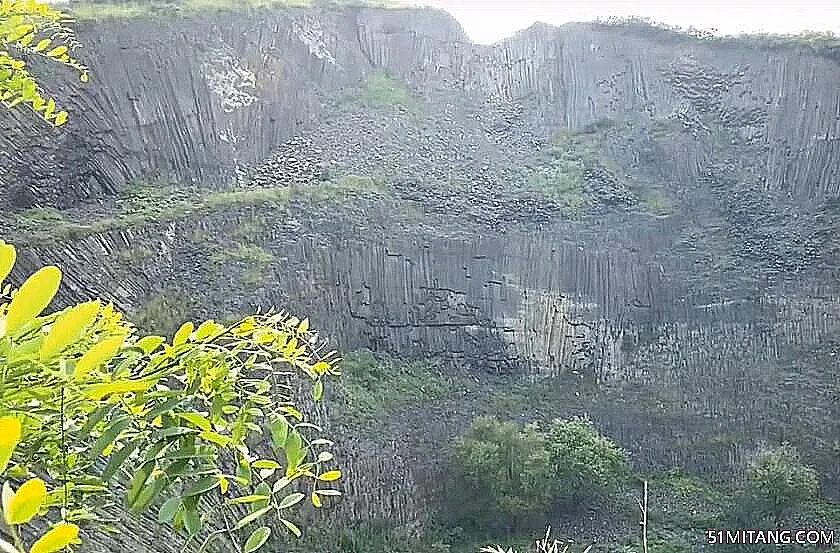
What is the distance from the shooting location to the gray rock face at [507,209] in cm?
1040

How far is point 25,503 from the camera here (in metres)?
0.61

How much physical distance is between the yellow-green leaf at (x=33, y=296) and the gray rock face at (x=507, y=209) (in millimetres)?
8392

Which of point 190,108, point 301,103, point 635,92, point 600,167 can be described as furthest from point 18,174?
point 635,92

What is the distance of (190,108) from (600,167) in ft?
21.0

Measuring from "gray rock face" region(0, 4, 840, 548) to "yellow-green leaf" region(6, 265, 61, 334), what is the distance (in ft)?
27.5

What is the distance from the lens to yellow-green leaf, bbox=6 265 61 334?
2.20 ft

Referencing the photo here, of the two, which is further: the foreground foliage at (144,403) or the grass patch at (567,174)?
the grass patch at (567,174)

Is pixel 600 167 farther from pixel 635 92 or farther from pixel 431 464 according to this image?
pixel 431 464

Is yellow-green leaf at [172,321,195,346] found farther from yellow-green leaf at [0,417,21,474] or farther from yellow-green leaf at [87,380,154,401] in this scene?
yellow-green leaf at [0,417,21,474]

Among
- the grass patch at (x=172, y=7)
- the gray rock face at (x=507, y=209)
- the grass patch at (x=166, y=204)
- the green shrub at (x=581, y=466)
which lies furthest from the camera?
the grass patch at (x=172, y=7)

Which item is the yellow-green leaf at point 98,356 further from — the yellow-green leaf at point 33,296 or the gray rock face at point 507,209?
the gray rock face at point 507,209

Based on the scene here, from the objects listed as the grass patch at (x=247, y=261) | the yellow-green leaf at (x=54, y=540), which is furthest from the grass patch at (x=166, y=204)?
the yellow-green leaf at (x=54, y=540)

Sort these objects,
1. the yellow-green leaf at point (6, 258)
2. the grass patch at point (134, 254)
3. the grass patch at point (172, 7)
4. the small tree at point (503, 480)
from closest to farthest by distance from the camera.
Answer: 1. the yellow-green leaf at point (6, 258)
2. the small tree at point (503, 480)
3. the grass patch at point (134, 254)
4. the grass patch at point (172, 7)

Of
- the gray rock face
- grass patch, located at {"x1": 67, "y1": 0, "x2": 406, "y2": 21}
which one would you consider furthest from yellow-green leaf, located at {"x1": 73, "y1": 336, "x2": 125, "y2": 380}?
grass patch, located at {"x1": 67, "y1": 0, "x2": 406, "y2": 21}
